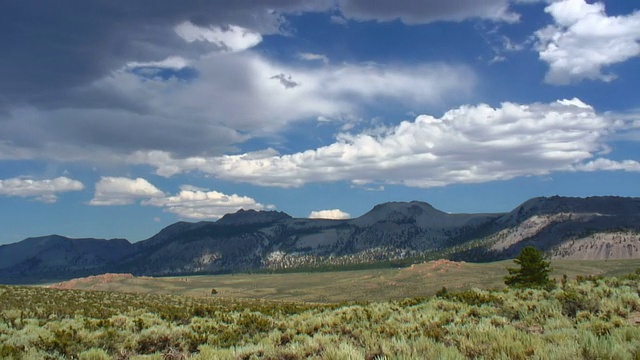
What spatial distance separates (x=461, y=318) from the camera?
16.3 m

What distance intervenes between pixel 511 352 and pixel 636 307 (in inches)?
396

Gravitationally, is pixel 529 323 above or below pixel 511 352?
below

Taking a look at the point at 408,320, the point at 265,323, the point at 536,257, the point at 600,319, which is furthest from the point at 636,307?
the point at 536,257

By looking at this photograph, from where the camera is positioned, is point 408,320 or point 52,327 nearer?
point 408,320

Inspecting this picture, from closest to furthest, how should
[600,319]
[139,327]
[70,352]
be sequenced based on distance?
[600,319]
[70,352]
[139,327]

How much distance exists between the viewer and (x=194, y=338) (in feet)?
52.6

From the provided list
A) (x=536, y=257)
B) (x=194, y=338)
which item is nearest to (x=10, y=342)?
(x=194, y=338)

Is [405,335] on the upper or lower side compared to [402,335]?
lower

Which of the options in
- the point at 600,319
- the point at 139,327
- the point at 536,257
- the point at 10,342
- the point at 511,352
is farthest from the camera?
the point at 536,257

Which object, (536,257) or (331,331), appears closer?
(331,331)

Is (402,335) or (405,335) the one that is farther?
(405,335)

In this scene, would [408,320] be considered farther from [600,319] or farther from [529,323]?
[600,319]

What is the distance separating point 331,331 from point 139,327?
9.11 meters

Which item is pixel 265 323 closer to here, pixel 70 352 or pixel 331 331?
pixel 331 331
